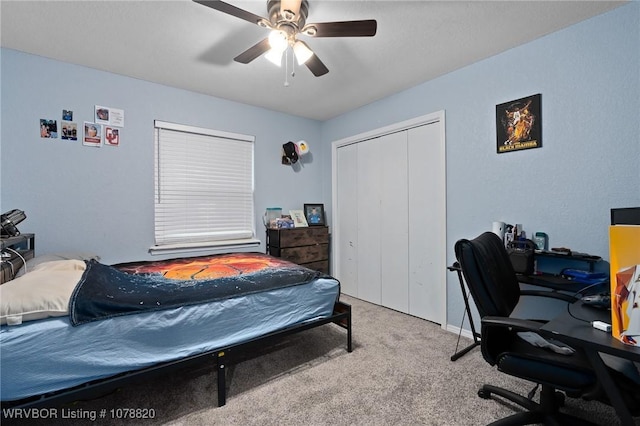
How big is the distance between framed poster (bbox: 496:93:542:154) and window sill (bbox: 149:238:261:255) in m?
2.92

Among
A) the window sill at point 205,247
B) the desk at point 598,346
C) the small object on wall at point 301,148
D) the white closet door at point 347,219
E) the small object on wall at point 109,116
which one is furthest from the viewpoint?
the small object on wall at point 301,148

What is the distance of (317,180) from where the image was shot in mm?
4289

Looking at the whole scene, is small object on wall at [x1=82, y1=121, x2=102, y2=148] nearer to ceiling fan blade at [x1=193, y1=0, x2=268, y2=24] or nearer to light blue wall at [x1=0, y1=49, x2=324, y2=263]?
light blue wall at [x1=0, y1=49, x2=324, y2=263]

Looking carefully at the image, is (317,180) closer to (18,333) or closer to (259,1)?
(259,1)

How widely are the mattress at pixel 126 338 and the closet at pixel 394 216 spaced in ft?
5.13

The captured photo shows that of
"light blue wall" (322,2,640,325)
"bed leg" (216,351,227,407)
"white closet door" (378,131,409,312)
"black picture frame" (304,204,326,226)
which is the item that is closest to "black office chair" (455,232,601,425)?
"light blue wall" (322,2,640,325)

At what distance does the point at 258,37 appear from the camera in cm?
218

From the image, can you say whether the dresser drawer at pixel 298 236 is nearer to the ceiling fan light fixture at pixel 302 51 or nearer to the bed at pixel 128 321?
the bed at pixel 128 321

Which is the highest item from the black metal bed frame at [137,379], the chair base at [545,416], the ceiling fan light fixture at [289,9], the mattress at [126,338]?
the ceiling fan light fixture at [289,9]

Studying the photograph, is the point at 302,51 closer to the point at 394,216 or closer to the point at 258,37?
the point at 258,37

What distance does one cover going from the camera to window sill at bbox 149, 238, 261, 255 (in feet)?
10.0

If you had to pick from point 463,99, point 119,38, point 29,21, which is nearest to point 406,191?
point 463,99

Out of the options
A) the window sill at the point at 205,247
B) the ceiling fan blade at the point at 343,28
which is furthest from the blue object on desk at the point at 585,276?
the window sill at the point at 205,247

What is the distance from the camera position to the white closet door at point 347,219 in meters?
3.84
